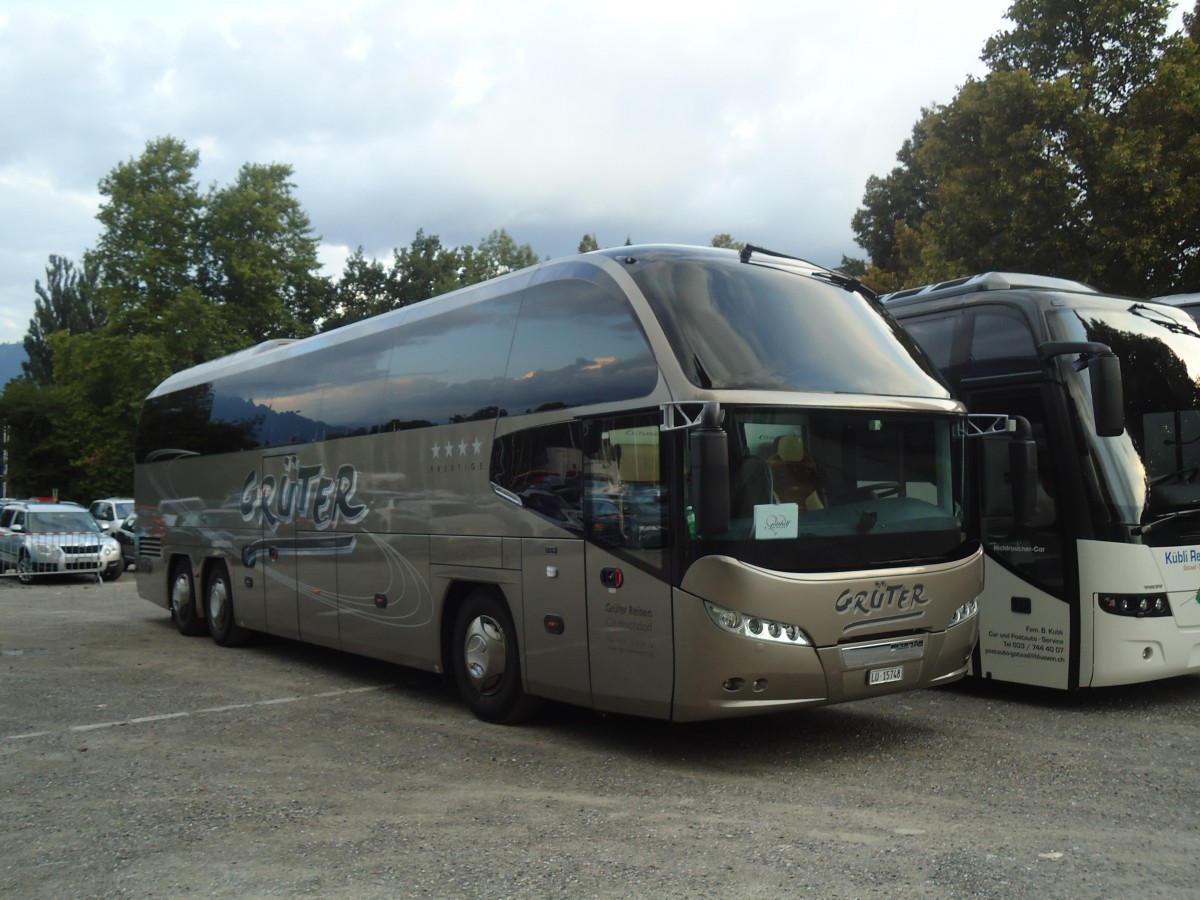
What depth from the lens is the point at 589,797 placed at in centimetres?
697

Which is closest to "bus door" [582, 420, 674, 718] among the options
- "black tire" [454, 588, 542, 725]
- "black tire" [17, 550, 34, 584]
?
"black tire" [454, 588, 542, 725]

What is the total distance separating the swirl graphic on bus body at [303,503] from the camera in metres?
11.6

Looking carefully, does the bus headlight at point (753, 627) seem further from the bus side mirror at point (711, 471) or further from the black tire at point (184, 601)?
the black tire at point (184, 601)

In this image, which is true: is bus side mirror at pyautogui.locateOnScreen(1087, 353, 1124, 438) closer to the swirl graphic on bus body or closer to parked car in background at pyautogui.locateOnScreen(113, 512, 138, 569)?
the swirl graphic on bus body

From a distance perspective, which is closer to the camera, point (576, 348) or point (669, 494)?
point (669, 494)

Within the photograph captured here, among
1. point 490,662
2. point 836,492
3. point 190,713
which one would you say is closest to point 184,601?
point 190,713

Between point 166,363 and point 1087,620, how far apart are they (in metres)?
41.1

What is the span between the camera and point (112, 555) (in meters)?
28.0

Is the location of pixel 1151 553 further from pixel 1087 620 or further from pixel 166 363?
pixel 166 363

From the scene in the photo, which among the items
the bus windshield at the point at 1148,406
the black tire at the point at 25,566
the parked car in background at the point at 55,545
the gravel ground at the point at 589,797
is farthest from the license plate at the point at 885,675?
the black tire at the point at 25,566

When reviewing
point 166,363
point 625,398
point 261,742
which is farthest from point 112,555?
point 625,398

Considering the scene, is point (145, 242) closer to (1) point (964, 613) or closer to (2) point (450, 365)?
(2) point (450, 365)

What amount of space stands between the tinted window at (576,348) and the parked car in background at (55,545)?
21579 mm

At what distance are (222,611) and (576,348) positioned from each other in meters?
8.30
